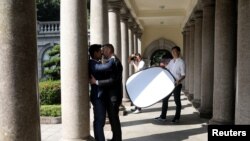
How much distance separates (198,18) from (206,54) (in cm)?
288

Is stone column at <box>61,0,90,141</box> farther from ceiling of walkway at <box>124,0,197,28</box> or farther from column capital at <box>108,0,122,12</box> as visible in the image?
ceiling of walkway at <box>124,0,197,28</box>

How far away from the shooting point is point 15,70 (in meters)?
3.61

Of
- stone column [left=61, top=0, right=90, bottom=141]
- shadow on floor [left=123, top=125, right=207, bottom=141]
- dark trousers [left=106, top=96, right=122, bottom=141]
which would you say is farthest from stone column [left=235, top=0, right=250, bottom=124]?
stone column [left=61, top=0, right=90, bottom=141]

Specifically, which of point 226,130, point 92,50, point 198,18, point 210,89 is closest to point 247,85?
point 226,130

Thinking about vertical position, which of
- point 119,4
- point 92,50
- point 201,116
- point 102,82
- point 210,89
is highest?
point 119,4

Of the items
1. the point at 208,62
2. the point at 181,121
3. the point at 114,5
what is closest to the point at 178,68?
the point at 181,121

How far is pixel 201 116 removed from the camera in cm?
1095

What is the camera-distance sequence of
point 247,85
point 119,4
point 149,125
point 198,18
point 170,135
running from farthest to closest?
point 198,18, point 119,4, point 149,125, point 170,135, point 247,85

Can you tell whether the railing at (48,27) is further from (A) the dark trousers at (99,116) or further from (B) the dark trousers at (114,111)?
(A) the dark trousers at (99,116)

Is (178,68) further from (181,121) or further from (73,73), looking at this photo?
(73,73)

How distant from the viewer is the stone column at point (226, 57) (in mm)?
8289

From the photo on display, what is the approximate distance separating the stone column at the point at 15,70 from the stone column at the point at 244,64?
3826 mm

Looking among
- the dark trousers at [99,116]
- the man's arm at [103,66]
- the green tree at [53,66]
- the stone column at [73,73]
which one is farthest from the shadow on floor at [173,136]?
the green tree at [53,66]

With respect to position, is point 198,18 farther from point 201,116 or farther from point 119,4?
point 201,116
